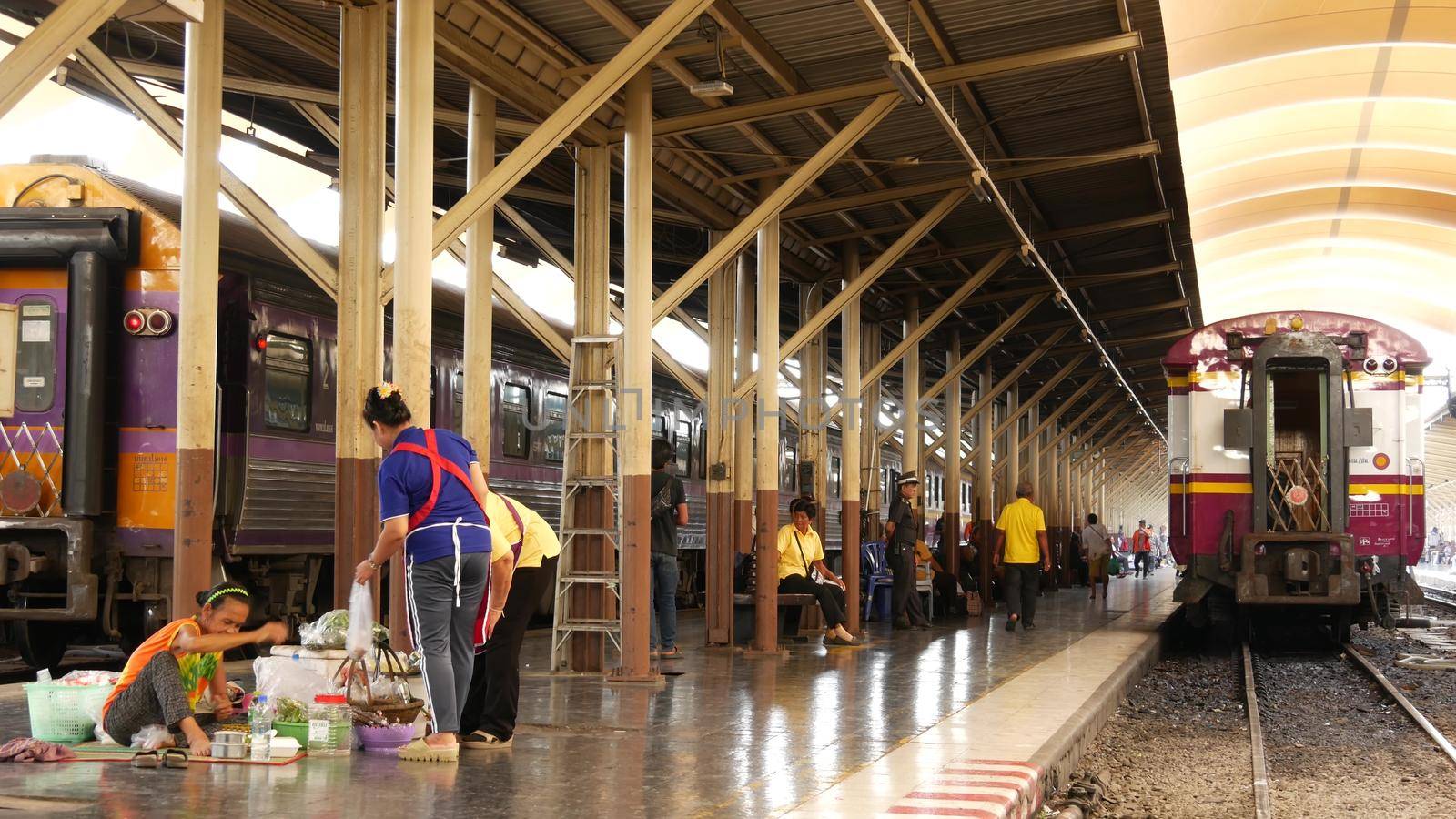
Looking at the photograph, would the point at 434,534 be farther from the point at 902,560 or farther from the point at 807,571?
the point at 902,560

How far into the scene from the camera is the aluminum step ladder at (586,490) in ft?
36.6

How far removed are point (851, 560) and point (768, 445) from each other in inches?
105

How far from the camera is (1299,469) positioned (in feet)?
51.0

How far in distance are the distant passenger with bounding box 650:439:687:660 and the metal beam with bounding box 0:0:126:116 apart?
6727 mm

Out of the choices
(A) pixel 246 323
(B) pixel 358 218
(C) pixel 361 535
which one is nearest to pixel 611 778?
(C) pixel 361 535

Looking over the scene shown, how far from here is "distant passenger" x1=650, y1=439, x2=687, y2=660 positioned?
41.3 feet

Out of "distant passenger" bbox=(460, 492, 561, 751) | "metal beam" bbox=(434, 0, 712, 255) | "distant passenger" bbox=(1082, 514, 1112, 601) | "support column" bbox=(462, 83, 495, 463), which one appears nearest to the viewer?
"distant passenger" bbox=(460, 492, 561, 751)

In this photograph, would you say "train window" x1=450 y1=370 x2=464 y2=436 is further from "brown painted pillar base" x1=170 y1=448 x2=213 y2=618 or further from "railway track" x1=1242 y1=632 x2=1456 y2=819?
"railway track" x1=1242 y1=632 x2=1456 y2=819

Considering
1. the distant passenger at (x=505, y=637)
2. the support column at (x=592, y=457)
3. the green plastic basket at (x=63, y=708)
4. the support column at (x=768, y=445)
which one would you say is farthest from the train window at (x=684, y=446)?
the green plastic basket at (x=63, y=708)

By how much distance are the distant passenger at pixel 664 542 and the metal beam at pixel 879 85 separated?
2.67m

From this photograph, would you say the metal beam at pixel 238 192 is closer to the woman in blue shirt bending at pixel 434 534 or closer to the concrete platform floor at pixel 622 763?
the woman in blue shirt bending at pixel 434 534

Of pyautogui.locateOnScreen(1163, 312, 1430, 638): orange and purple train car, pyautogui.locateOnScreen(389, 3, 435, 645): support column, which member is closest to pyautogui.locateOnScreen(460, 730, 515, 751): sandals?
pyautogui.locateOnScreen(389, 3, 435, 645): support column

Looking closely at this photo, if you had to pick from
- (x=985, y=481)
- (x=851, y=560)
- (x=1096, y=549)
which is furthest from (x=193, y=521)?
(x=1096, y=549)

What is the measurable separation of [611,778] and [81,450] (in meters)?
5.90
